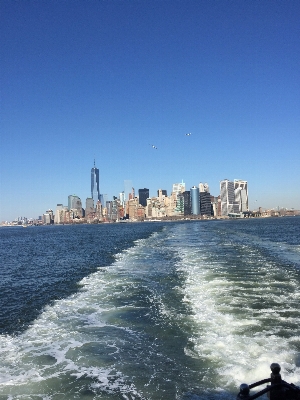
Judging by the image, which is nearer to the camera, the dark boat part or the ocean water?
the dark boat part

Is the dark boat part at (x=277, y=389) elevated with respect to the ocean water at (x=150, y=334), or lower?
elevated

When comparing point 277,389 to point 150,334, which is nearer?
point 277,389

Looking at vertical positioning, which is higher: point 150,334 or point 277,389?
point 277,389

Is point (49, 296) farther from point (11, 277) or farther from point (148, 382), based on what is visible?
point (148, 382)

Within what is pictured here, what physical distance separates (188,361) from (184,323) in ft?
12.2

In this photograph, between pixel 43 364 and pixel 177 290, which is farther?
pixel 177 290

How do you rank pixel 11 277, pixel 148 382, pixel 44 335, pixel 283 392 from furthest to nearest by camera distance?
pixel 11 277, pixel 44 335, pixel 148 382, pixel 283 392

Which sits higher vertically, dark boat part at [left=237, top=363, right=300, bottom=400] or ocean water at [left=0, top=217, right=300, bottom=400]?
dark boat part at [left=237, top=363, right=300, bottom=400]

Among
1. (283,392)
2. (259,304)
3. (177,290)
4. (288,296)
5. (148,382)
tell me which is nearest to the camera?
(283,392)

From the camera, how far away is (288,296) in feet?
59.2

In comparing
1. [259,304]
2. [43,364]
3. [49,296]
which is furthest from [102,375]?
[49,296]

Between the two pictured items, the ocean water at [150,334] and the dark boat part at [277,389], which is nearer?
the dark boat part at [277,389]

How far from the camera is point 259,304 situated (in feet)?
54.4

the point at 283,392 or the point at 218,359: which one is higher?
the point at 283,392
